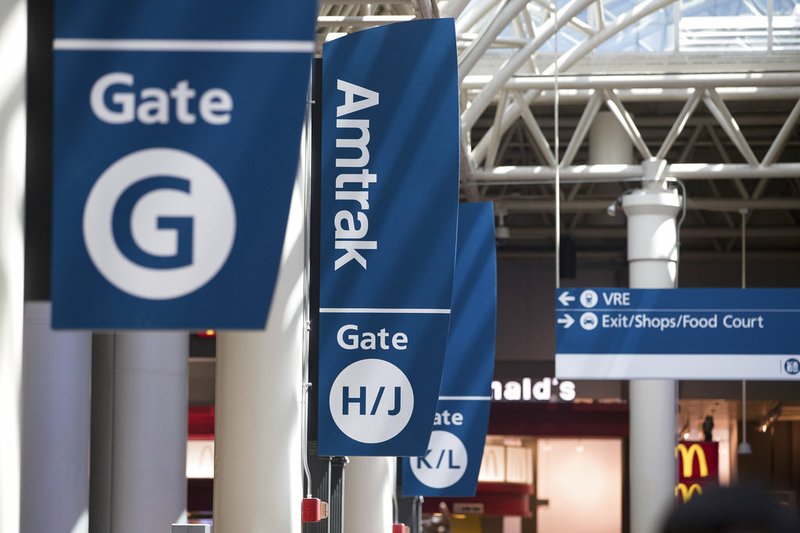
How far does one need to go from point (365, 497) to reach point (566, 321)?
8.28ft

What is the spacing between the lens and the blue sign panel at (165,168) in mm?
3268

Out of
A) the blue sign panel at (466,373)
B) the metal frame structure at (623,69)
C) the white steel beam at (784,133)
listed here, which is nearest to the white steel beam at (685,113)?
the metal frame structure at (623,69)

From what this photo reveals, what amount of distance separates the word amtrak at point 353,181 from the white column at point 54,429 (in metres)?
1.95

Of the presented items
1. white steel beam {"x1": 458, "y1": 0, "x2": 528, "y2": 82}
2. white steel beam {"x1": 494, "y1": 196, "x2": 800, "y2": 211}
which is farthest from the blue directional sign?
white steel beam {"x1": 494, "y1": 196, "x2": 800, "y2": 211}

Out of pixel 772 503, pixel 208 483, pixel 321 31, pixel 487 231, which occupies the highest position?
pixel 321 31

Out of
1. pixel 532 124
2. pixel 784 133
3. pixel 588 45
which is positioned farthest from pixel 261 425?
pixel 784 133

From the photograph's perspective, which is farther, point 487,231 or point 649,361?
point 649,361

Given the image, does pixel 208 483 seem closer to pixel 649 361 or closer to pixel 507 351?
pixel 507 351

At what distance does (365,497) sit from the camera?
1343 cm

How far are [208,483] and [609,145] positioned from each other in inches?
344

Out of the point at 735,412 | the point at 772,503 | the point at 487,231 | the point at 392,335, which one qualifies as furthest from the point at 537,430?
the point at 772,503

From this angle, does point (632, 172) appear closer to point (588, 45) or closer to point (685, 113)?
point (685, 113)

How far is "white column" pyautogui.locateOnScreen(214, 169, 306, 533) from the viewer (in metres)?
8.26

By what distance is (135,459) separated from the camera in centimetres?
989
